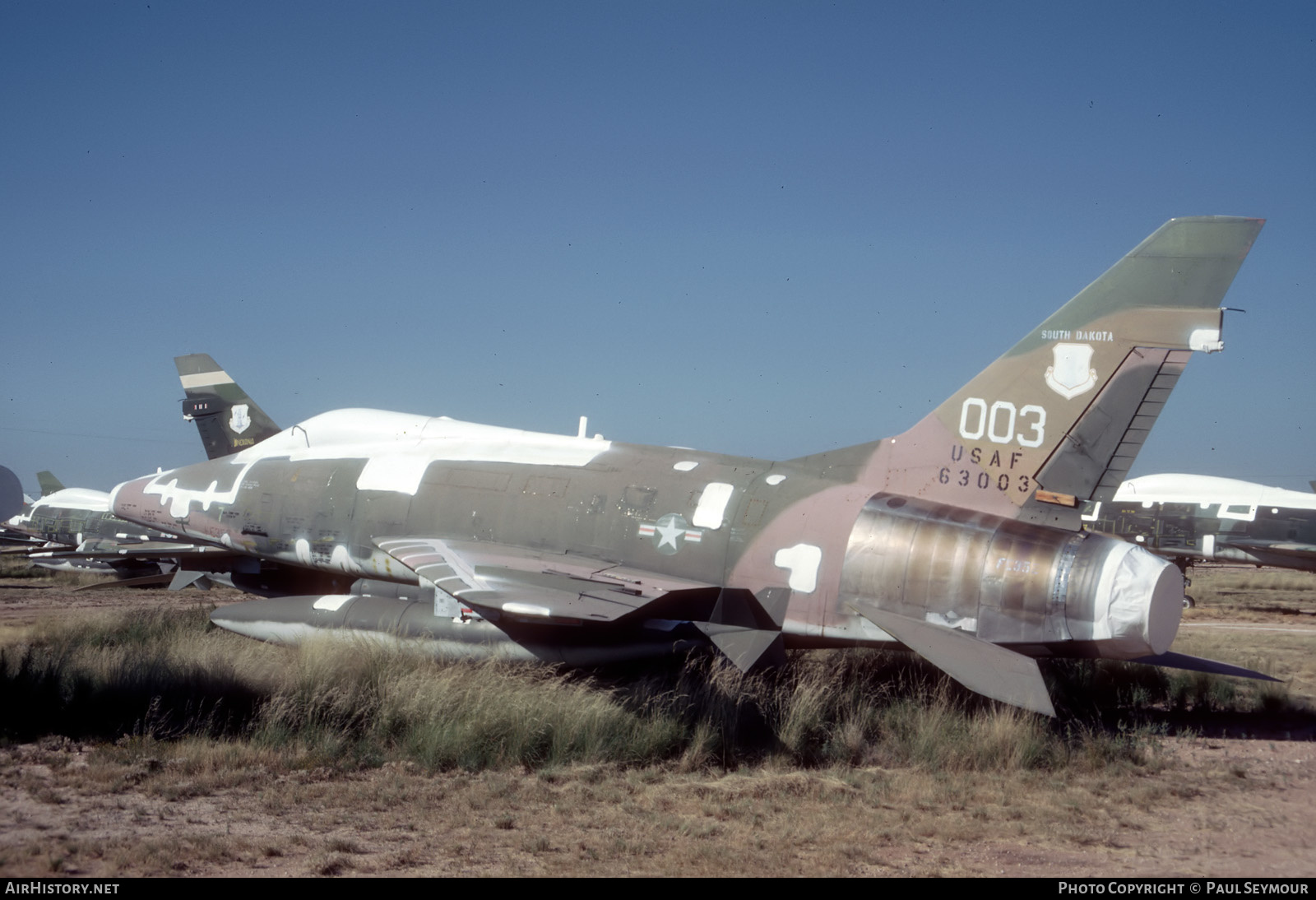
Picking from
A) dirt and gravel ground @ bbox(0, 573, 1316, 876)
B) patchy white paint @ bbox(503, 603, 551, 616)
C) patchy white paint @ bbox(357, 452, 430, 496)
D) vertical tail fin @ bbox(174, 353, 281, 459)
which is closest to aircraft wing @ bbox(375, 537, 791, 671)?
patchy white paint @ bbox(503, 603, 551, 616)

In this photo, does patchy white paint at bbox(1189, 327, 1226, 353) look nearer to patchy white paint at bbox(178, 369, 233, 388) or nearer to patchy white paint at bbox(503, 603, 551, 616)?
patchy white paint at bbox(503, 603, 551, 616)

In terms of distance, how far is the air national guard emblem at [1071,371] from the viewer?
9.61 m

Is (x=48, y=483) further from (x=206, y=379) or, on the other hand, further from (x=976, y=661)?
(x=976, y=661)

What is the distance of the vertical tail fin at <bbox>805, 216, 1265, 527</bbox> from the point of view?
928 cm

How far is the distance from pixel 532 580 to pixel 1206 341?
6916 millimetres

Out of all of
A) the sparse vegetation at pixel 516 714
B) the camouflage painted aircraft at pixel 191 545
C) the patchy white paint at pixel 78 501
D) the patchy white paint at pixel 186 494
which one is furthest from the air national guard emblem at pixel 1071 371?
the patchy white paint at pixel 78 501

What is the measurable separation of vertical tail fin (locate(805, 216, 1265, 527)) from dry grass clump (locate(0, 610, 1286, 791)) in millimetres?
2250

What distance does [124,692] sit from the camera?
8.92 metres

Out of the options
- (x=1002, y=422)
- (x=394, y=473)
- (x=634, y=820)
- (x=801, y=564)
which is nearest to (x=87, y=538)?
(x=394, y=473)

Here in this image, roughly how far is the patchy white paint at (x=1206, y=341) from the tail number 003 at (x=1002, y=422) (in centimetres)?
147

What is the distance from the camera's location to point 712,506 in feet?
35.2

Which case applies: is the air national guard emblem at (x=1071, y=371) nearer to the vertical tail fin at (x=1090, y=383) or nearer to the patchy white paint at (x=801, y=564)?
the vertical tail fin at (x=1090, y=383)

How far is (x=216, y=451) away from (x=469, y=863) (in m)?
Result: 16.0
